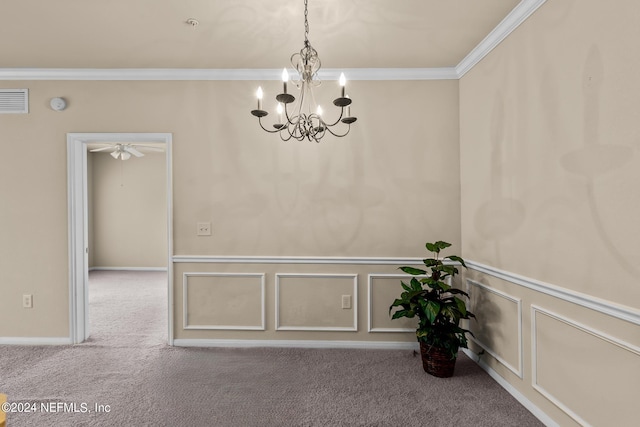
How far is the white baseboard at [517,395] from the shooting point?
6.42 feet

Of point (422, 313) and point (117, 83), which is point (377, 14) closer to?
point (422, 313)

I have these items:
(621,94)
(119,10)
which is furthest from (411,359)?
(119,10)

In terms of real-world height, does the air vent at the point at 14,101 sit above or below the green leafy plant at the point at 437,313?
above

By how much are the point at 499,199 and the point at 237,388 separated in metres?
2.38

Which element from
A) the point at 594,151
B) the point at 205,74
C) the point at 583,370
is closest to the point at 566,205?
the point at 594,151

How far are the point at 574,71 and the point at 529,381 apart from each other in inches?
74.3

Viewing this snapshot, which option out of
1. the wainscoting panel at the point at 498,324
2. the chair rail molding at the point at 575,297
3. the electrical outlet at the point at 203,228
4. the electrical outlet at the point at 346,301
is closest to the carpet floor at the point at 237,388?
the wainscoting panel at the point at 498,324

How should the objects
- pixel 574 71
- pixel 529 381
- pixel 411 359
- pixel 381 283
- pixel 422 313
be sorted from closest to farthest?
pixel 574 71
pixel 529 381
pixel 422 313
pixel 411 359
pixel 381 283

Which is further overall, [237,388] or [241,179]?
[241,179]

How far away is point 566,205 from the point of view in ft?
5.88

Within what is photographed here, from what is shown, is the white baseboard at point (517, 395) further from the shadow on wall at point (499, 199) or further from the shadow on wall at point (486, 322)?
the shadow on wall at point (499, 199)

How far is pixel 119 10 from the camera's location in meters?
2.11

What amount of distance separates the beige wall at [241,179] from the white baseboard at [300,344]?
0.06 meters

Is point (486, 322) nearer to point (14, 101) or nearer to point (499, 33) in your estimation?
point (499, 33)
